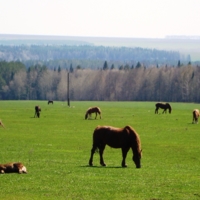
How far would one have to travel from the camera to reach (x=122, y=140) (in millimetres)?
22922

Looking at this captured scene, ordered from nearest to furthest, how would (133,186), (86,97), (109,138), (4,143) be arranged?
(133,186)
(109,138)
(4,143)
(86,97)

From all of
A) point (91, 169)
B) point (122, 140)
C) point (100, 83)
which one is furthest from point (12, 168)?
point (100, 83)

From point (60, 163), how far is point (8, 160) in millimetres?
1978

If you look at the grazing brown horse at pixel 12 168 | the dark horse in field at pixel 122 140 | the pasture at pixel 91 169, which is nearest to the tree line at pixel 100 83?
the pasture at pixel 91 169

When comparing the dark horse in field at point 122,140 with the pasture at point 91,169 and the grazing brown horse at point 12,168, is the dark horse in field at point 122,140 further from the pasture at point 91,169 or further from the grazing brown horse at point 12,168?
the grazing brown horse at point 12,168

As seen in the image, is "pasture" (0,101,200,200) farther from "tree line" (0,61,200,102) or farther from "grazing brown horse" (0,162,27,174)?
"tree line" (0,61,200,102)

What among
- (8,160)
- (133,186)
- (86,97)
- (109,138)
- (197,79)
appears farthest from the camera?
(86,97)

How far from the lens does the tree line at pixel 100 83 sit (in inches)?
5748

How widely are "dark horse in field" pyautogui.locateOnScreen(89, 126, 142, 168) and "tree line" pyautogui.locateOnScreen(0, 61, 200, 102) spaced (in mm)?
118123

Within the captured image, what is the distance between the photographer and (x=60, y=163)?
2436 cm

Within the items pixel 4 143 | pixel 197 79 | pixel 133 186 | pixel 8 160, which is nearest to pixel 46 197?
pixel 133 186

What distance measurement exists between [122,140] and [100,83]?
140299mm

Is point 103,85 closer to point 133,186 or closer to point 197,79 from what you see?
point 197,79

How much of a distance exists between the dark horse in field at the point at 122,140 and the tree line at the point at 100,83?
118123mm
